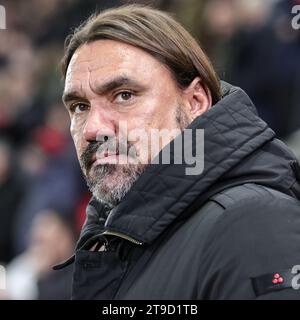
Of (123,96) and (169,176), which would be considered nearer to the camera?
(169,176)

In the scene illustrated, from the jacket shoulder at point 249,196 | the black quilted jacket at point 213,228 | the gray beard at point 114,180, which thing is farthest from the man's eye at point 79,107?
the jacket shoulder at point 249,196

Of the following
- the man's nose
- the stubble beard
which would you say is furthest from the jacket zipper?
the man's nose

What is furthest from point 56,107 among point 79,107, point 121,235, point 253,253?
point 253,253

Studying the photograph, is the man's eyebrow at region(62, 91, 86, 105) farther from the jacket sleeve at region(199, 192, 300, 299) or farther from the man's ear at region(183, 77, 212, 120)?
the jacket sleeve at region(199, 192, 300, 299)

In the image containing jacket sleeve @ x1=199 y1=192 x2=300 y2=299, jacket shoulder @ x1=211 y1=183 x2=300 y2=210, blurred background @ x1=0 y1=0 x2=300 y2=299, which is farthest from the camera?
blurred background @ x1=0 y1=0 x2=300 y2=299

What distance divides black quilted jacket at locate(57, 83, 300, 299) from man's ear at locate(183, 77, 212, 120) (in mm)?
224

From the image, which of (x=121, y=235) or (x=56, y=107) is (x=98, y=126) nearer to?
(x=121, y=235)

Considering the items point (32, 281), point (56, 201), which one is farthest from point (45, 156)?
point (32, 281)

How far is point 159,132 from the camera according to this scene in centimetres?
→ 204

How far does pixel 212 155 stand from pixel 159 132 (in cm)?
32

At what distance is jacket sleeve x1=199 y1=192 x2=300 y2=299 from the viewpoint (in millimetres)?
1554

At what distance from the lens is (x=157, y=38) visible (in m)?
2.06

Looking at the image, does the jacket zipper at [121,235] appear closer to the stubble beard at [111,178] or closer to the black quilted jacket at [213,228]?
the black quilted jacket at [213,228]

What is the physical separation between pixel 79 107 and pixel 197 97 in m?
0.35
